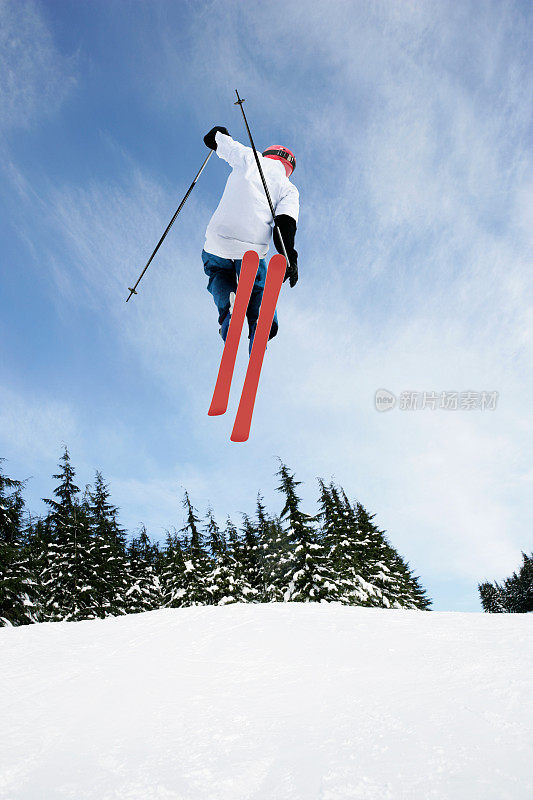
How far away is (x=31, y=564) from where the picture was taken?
1783 centimetres

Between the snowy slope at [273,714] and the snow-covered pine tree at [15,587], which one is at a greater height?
the snow-covered pine tree at [15,587]

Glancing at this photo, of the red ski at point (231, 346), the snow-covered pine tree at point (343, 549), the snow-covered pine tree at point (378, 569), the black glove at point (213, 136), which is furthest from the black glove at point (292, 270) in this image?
the snow-covered pine tree at point (378, 569)

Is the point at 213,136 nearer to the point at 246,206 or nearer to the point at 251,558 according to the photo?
the point at 246,206

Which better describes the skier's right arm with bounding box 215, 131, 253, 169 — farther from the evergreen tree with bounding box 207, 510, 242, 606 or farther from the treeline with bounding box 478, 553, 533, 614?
the treeline with bounding box 478, 553, 533, 614

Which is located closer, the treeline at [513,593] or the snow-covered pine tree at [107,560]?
the snow-covered pine tree at [107,560]

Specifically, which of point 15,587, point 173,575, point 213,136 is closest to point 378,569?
point 173,575

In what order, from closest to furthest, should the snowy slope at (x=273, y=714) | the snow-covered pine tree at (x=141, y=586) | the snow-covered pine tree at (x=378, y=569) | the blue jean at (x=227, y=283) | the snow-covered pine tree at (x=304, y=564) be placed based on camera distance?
the snowy slope at (x=273, y=714)
the blue jean at (x=227, y=283)
the snow-covered pine tree at (x=304, y=564)
the snow-covered pine tree at (x=378, y=569)
the snow-covered pine tree at (x=141, y=586)

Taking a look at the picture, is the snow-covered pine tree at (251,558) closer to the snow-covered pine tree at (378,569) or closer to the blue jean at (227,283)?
the snow-covered pine tree at (378,569)

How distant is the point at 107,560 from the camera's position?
81.0 feet

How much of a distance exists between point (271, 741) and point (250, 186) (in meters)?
4.92

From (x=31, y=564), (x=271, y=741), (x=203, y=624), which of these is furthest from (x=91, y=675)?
(x=31, y=564)

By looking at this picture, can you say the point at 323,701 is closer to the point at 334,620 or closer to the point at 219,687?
the point at 219,687

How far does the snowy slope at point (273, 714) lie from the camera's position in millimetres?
2977

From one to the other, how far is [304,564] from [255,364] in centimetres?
1828
